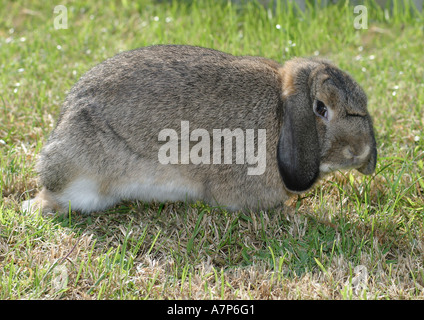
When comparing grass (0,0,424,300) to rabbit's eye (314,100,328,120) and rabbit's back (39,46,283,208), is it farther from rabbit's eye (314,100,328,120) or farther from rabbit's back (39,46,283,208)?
rabbit's eye (314,100,328,120)

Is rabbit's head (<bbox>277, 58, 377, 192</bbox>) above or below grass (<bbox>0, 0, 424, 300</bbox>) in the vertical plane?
above

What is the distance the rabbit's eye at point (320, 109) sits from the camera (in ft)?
12.6

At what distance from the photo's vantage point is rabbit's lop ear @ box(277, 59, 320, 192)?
12.5 ft

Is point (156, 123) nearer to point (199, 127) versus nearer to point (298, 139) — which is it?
point (199, 127)

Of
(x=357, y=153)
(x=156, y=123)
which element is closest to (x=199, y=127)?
(x=156, y=123)

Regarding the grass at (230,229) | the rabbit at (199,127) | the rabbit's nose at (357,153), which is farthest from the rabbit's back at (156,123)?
the rabbit's nose at (357,153)

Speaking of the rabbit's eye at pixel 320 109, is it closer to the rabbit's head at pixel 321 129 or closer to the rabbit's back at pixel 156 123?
the rabbit's head at pixel 321 129

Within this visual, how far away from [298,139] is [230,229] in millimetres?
723

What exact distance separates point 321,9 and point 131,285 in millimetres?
4425

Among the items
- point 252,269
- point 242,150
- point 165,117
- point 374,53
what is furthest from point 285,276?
point 374,53

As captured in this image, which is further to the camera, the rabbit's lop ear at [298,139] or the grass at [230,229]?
the rabbit's lop ear at [298,139]

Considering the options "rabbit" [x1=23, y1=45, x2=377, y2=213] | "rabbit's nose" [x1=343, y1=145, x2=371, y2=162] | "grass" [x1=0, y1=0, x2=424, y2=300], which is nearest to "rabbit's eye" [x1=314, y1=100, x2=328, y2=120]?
"rabbit" [x1=23, y1=45, x2=377, y2=213]

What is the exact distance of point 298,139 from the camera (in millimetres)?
3809
